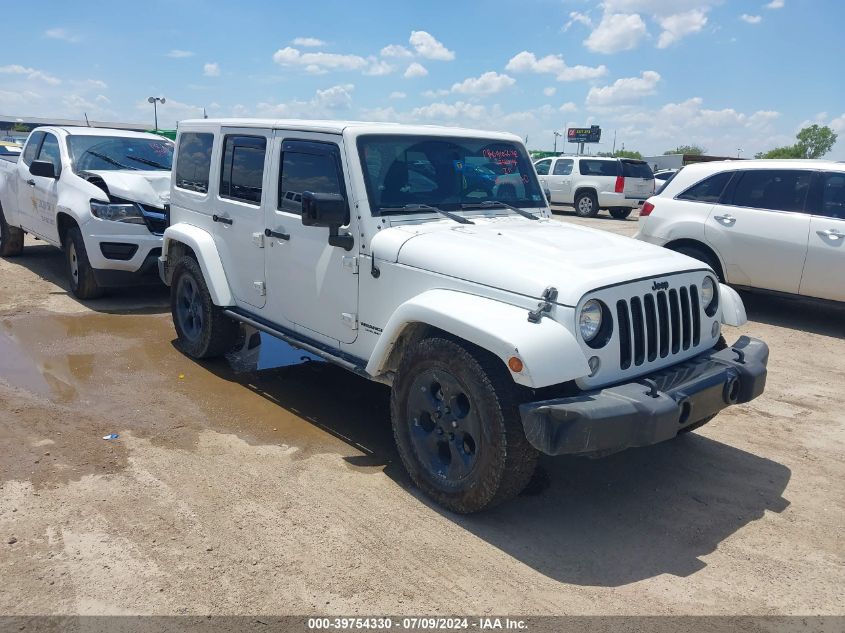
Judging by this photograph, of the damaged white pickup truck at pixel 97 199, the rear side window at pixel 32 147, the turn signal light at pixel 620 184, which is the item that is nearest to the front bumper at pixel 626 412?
the damaged white pickup truck at pixel 97 199

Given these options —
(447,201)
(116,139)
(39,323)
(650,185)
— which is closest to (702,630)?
(447,201)

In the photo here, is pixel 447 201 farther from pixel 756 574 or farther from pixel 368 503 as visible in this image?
pixel 756 574

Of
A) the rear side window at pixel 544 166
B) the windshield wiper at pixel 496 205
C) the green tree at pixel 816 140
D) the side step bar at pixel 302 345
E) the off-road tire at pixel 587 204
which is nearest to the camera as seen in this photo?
the side step bar at pixel 302 345

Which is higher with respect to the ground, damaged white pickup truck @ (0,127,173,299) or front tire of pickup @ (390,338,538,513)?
damaged white pickup truck @ (0,127,173,299)

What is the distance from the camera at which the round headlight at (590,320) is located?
11.1 ft

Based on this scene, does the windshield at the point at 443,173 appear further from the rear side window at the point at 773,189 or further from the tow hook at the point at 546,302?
the rear side window at the point at 773,189

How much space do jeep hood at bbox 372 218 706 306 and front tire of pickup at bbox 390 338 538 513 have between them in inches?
17.0

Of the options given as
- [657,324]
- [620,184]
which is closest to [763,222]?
[657,324]

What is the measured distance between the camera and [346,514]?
370cm

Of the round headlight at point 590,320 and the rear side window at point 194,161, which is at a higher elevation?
the rear side window at point 194,161

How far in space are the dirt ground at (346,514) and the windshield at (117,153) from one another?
11.7 ft

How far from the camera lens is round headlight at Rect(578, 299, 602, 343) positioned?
3.38 meters

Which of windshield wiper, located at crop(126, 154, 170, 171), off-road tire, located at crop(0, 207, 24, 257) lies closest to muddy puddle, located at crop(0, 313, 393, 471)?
windshield wiper, located at crop(126, 154, 170, 171)

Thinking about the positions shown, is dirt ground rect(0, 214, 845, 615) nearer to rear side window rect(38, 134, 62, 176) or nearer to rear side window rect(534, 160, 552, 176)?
rear side window rect(38, 134, 62, 176)
